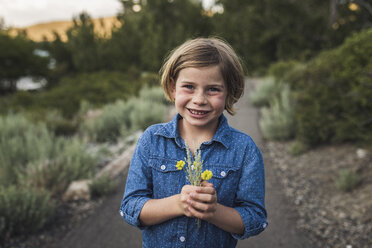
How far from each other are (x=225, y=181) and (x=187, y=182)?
0.64 feet

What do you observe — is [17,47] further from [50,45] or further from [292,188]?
[292,188]

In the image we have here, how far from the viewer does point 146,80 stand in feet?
52.0

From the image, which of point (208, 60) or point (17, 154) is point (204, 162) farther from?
point (17, 154)

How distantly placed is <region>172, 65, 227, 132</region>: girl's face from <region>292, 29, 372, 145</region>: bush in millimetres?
3768

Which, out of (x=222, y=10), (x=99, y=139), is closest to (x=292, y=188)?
(x=99, y=139)

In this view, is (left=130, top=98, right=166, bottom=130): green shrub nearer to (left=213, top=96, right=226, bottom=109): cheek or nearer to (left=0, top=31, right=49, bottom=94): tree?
(left=213, top=96, right=226, bottom=109): cheek

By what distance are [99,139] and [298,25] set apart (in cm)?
2052

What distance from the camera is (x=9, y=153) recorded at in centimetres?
464

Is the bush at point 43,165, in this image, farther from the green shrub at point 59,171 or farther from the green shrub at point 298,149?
the green shrub at point 298,149

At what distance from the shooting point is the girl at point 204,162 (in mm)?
1508

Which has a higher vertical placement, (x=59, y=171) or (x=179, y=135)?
(x=179, y=135)

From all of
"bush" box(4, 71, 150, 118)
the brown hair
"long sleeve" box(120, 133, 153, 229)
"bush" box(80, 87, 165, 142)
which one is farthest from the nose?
"bush" box(4, 71, 150, 118)

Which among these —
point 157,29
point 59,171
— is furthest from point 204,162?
point 157,29

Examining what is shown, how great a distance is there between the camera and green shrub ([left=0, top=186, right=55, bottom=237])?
124 inches
